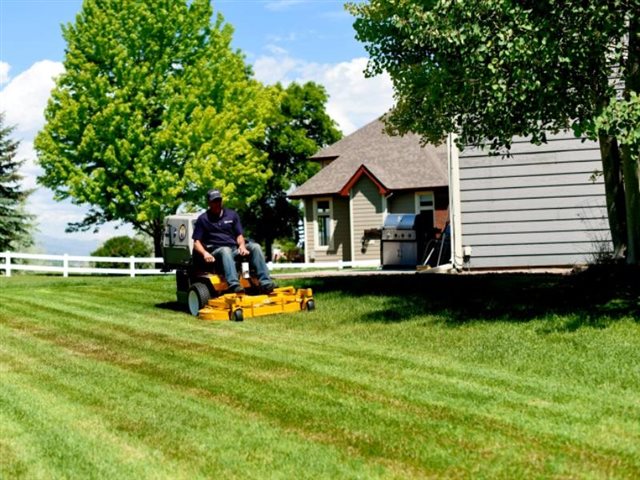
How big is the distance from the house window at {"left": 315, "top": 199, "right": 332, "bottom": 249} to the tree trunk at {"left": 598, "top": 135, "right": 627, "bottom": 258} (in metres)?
25.3

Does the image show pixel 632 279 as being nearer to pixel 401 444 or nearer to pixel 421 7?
pixel 421 7

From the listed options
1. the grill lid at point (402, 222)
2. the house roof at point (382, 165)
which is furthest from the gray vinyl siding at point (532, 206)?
the house roof at point (382, 165)

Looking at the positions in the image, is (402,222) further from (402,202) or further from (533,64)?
(533,64)

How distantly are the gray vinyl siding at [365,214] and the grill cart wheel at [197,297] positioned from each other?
2500cm

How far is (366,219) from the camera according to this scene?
3944 cm

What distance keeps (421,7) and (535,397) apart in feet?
23.5

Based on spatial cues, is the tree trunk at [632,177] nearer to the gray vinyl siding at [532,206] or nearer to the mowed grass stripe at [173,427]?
the gray vinyl siding at [532,206]

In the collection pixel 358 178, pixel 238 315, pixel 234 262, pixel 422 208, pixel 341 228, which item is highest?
pixel 358 178

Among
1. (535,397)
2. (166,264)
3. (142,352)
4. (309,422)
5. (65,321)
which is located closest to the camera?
(309,422)

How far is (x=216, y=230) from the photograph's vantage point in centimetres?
1400

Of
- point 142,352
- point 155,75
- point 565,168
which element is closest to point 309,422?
point 142,352

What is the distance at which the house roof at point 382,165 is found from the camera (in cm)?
3872

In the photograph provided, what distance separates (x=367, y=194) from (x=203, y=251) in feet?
85.1

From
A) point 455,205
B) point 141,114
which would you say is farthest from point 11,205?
point 455,205
